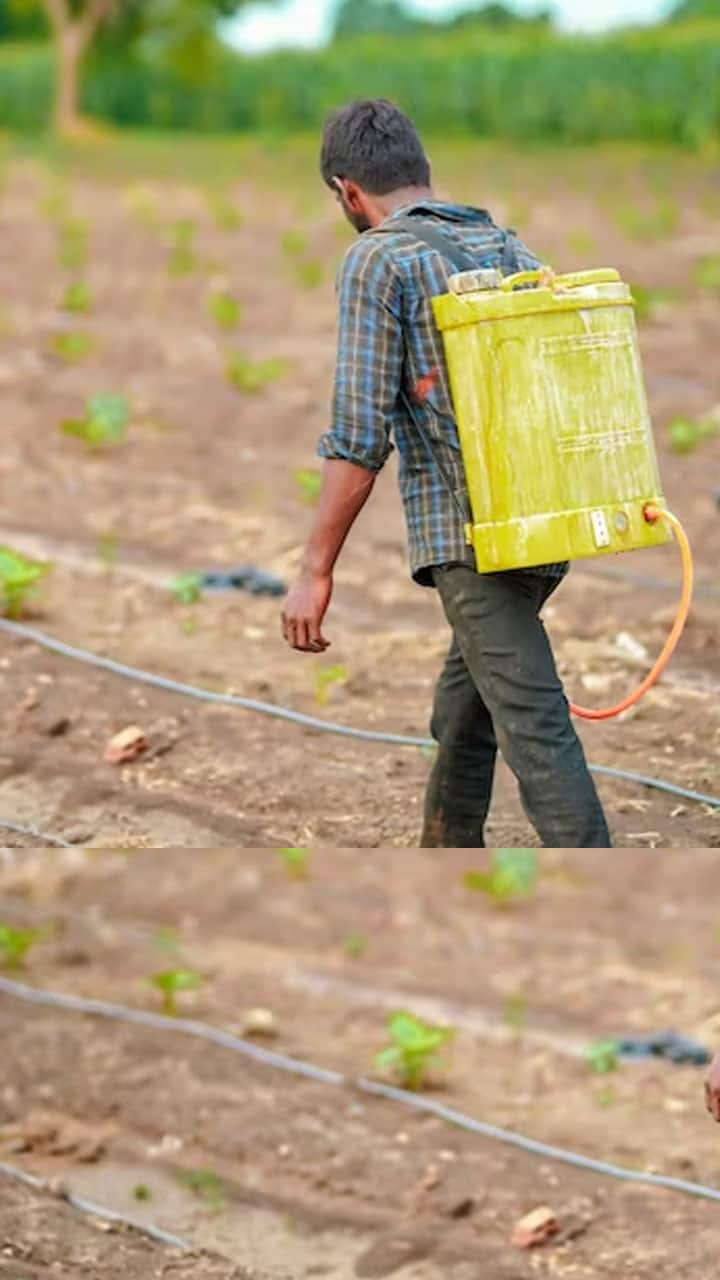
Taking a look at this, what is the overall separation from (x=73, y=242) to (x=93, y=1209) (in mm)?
11160

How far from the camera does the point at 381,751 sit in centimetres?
507

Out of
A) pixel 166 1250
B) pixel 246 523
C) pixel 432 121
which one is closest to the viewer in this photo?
pixel 166 1250

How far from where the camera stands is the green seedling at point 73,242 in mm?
13898

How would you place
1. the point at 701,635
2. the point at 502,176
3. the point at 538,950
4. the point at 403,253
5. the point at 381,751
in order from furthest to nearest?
1. the point at 502,176
2. the point at 538,950
3. the point at 701,635
4. the point at 381,751
5. the point at 403,253

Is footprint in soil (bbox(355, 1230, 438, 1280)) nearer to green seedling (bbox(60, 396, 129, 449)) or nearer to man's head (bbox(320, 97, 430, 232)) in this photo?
man's head (bbox(320, 97, 430, 232))

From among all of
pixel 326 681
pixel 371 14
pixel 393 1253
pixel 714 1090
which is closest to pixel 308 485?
pixel 326 681

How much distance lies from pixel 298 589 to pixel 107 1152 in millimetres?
2107

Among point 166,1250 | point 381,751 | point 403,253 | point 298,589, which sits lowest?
point 166,1250

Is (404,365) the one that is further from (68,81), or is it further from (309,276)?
(68,81)

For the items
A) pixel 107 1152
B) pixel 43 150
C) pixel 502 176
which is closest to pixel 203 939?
pixel 107 1152

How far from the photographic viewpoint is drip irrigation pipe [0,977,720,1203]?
4867 mm

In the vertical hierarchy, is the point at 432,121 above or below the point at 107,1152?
above

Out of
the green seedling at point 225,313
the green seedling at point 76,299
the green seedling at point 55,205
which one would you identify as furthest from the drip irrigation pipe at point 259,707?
the green seedling at point 55,205

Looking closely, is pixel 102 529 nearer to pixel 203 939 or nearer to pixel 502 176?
pixel 203 939
